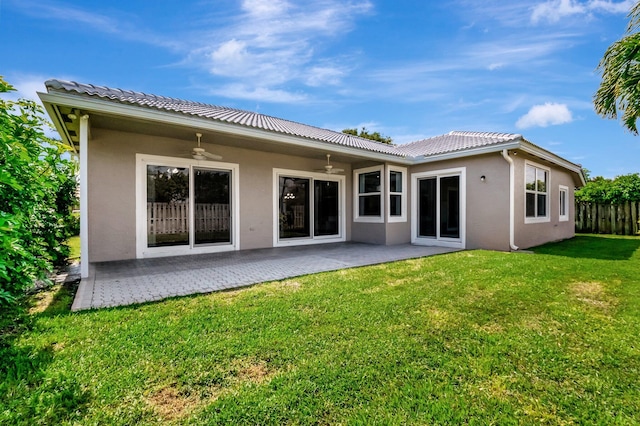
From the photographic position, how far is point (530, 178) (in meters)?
9.90

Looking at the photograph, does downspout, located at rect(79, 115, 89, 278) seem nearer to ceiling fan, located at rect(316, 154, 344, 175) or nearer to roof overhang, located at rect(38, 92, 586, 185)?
roof overhang, located at rect(38, 92, 586, 185)

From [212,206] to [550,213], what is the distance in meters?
12.7

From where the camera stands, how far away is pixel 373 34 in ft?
33.0

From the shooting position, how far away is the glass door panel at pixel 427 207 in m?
10.6

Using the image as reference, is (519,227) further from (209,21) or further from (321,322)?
(209,21)

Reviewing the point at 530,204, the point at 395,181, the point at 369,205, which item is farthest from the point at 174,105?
the point at 530,204

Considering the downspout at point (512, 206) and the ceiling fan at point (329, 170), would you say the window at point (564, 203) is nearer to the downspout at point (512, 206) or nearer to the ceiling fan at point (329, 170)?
the downspout at point (512, 206)

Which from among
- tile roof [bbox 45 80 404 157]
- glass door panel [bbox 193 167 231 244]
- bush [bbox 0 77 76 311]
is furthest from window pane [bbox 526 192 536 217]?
bush [bbox 0 77 76 311]

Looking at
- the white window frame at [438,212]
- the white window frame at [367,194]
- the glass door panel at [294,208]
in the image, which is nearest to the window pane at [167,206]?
the glass door panel at [294,208]

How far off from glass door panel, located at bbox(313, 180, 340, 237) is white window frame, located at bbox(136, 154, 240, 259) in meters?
3.06

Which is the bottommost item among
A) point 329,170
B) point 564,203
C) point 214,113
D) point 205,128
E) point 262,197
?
point 564,203

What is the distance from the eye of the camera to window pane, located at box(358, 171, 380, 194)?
1076 cm

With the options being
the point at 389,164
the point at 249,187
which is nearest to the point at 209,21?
the point at 249,187

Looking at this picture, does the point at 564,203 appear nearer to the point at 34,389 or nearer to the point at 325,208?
the point at 325,208
